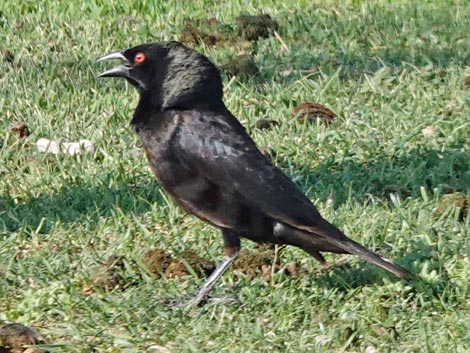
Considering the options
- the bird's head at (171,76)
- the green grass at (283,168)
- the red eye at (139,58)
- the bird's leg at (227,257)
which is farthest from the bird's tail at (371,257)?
the red eye at (139,58)

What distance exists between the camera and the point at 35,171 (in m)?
6.37

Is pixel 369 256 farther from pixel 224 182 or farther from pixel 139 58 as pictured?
pixel 139 58

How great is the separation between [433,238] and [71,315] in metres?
1.66

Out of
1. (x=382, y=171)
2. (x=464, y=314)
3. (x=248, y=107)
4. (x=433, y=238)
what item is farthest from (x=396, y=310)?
(x=248, y=107)

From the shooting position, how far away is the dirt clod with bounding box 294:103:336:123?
708 cm

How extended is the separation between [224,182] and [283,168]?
1.39 m

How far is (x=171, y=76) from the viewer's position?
5.36 meters

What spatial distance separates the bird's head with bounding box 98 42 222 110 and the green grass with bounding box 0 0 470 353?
2.16 ft

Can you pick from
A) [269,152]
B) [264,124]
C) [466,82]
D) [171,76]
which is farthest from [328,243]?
[466,82]

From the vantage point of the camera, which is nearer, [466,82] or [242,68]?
[466,82]

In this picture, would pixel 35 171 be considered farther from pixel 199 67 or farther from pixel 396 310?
pixel 396 310

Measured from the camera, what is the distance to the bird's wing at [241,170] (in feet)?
16.6

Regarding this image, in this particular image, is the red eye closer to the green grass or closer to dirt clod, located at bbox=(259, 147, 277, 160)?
the green grass

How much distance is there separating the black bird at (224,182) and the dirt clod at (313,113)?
1.81 m
